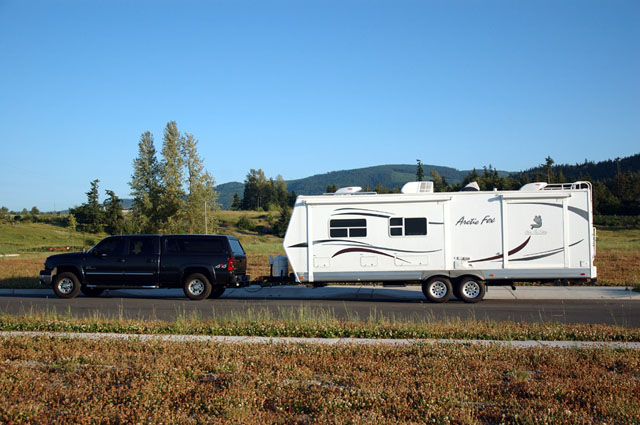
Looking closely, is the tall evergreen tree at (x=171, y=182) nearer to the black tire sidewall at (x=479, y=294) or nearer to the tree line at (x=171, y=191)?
the tree line at (x=171, y=191)

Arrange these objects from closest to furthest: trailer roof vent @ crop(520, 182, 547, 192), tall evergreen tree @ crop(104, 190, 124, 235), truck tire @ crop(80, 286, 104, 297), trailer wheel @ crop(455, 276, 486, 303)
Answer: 1. trailer wheel @ crop(455, 276, 486, 303)
2. trailer roof vent @ crop(520, 182, 547, 192)
3. truck tire @ crop(80, 286, 104, 297)
4. tall evergreen tree @ crop(104, 190, 124, 235)

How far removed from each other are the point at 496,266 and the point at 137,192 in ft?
131

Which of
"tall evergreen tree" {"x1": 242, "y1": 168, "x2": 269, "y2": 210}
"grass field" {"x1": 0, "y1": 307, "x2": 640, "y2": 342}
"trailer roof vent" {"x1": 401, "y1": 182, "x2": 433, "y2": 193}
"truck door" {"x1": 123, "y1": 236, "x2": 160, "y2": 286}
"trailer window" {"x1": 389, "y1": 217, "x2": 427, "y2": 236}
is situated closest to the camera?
"grass field" {"x1": 0, "y1": 307, "x2": 640, "y2": 342}

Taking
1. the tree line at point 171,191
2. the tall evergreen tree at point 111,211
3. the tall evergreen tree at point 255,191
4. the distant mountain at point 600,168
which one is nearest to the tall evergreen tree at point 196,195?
the tree line at point 171,191

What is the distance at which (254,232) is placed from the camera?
3433 inches

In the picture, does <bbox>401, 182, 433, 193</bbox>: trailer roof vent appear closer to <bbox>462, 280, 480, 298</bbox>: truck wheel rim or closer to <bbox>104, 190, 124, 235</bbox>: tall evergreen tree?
<bbox>462, 280, 480, 298</bbox>: truck wheel rim

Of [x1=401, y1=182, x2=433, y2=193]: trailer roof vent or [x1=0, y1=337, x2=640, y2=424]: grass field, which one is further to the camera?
[x1=401, y1=182, x2=433, y2=193]: trailer roof vent

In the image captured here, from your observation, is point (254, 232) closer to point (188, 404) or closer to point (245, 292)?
point (245, 292)

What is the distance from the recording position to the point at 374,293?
1723 centimetres

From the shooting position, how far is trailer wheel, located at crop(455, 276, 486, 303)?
1490 cm

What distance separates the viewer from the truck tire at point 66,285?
16484mm

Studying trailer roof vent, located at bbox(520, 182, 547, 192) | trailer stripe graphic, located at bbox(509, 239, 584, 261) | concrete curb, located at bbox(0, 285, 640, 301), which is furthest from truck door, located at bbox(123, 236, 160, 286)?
trailer roof vent, located at bbox(520, 182, 547, 192)

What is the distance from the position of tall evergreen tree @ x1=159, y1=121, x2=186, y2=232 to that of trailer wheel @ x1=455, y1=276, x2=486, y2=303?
34.5 meters

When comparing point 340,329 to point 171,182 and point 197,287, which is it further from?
point 171,182
